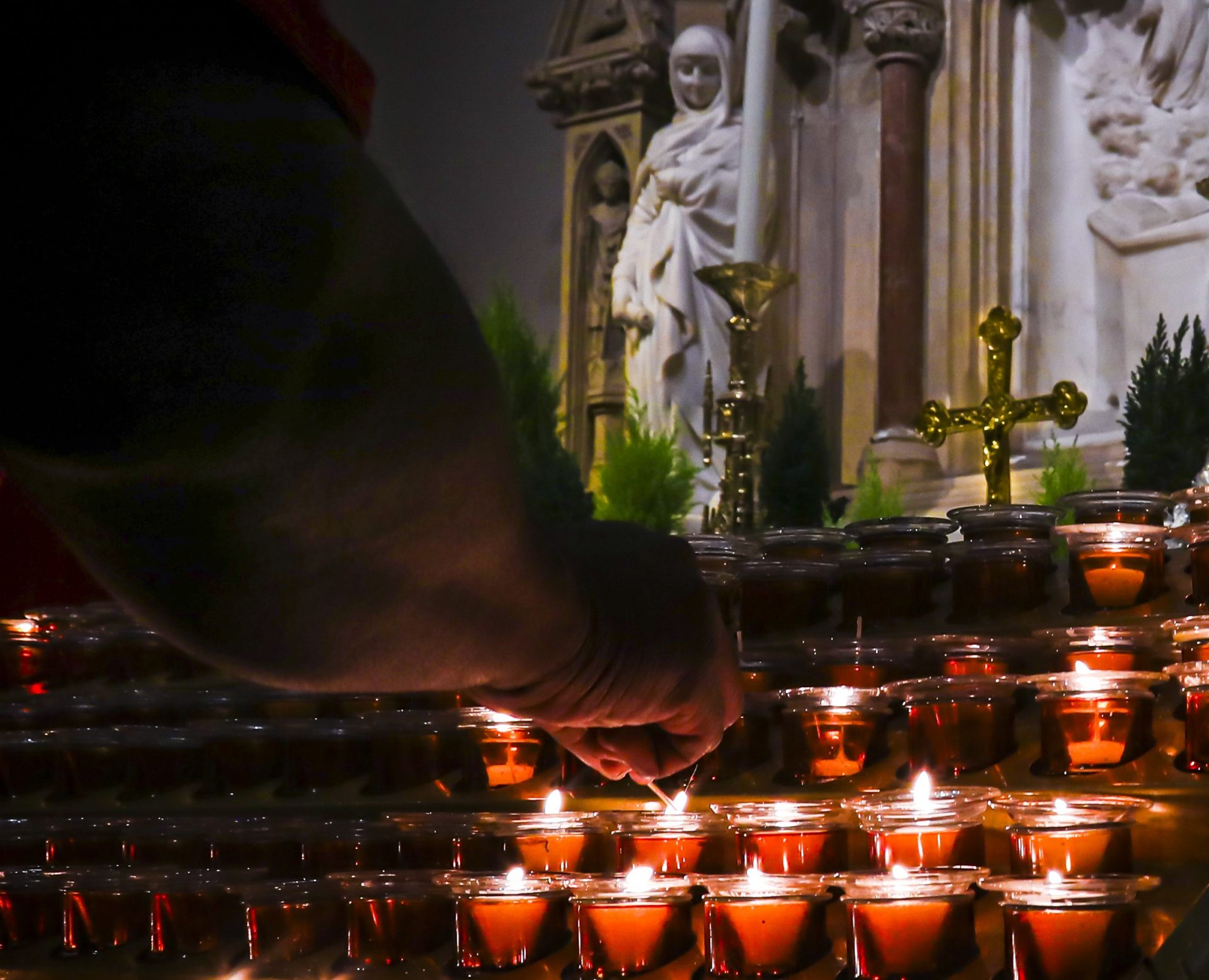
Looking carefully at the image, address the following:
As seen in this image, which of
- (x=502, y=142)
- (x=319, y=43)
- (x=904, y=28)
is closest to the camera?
(x=319, y=43)

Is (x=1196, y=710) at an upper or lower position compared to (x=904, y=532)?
lower

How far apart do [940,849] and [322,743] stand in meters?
0.79

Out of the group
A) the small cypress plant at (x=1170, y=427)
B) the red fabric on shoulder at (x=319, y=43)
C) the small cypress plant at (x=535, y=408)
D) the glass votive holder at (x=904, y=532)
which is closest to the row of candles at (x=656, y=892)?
the glass votive holder at (x=904, y=532)

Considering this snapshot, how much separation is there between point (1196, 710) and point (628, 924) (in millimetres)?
489

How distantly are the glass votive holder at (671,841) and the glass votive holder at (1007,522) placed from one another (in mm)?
462

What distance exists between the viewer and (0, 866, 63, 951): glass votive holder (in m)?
1.67

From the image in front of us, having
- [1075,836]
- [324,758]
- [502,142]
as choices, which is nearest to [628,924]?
[1075,836]

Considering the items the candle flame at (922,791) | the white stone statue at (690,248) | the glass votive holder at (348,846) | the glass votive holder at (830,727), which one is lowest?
the glass votive holder at (348,846)

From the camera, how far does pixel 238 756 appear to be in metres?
1.82

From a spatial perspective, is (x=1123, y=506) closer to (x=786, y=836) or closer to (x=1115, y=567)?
(x=1115, y=567)

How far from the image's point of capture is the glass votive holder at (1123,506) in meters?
1.63

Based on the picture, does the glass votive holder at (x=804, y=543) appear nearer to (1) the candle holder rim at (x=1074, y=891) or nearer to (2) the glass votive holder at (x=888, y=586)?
(2) the glass votive holder at (x=888, y=586)

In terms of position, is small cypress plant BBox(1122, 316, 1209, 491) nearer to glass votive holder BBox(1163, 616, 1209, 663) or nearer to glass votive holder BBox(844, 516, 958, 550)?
glass votive holder BBox(844, 516, 958, 550)

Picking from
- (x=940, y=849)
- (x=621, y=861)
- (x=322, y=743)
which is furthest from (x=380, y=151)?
(x=322, y=743)
